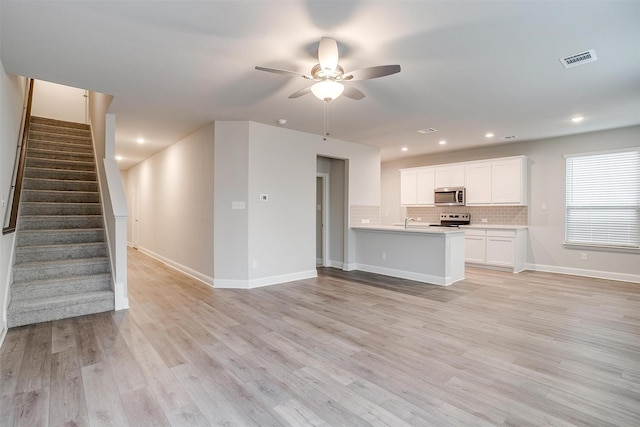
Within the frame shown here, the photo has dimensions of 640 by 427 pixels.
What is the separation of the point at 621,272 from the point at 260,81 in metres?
6.88

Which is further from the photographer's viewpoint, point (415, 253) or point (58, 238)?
point (415, 253)

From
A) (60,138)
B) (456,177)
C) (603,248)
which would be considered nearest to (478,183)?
(456,177)

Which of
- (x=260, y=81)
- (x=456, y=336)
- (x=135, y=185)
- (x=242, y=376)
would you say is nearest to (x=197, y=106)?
(x=260, y=81)

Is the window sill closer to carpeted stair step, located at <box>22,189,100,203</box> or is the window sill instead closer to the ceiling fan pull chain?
the ceiling fan pull chain

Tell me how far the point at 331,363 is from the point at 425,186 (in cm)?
630

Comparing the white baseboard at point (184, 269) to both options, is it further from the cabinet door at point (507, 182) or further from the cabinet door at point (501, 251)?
the cabinet door at point (507, 182)

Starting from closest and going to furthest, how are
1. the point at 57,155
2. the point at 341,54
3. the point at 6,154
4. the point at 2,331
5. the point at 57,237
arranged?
the point at 341,54 < the point at 2,331 < the point at 6,154 < the point at 57,237 < the point at 57,155

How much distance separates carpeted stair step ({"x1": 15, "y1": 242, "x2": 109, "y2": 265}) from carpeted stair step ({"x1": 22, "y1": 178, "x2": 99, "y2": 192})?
1.25 m

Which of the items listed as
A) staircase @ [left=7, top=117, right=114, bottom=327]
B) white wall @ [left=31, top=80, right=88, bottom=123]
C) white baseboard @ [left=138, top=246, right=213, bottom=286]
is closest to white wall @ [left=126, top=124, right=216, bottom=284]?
white baseboard @ [left=138, top=246, right=213, bottom=286]

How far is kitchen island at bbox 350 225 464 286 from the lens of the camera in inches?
211

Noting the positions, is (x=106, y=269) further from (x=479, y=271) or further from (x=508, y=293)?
(x=479, y=271)

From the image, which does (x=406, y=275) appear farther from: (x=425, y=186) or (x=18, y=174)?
(x=18, y=174)

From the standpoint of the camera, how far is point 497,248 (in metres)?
6.61

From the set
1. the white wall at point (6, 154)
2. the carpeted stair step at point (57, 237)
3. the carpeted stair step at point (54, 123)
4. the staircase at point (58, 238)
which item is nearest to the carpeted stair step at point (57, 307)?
the staircase at point (58, 238)
